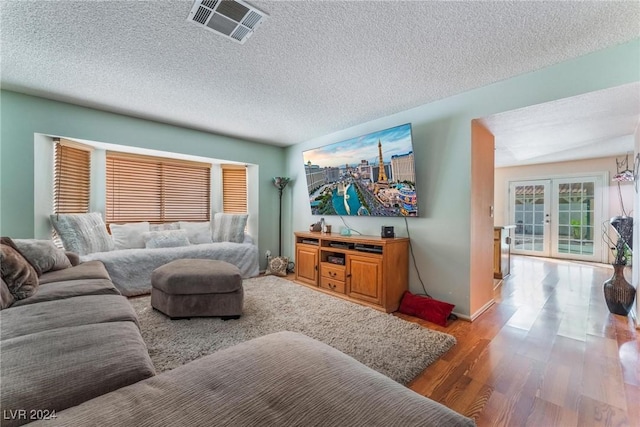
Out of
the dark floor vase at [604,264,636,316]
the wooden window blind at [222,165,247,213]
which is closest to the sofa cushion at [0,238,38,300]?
the wooden window blind at [222,165,247,213]

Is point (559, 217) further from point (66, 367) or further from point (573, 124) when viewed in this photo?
point (66, 367)

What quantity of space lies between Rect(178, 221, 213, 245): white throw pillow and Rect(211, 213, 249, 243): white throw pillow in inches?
6.2

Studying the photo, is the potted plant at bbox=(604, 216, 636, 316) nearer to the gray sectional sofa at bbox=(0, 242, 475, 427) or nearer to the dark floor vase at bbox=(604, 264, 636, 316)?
the dark floor vase at bbox=(604, 264, 636, 316)

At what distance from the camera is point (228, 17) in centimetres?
166

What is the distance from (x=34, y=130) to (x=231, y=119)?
6.71 feet

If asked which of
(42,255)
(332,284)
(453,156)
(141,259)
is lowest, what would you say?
(332,284)

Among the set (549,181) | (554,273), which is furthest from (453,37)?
(549,181)

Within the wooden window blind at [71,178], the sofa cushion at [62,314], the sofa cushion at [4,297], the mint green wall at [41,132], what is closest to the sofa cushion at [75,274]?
the sofa cushion at [4,297]

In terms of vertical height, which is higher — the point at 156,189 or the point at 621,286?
the point at 156,189

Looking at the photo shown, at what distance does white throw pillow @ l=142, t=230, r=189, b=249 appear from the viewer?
3750mm

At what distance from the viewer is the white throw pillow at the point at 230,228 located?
446 centimetres

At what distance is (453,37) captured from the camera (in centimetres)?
184

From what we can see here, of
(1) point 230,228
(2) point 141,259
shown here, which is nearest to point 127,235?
(2) point 141,259

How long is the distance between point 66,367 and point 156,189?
12.4 ft
